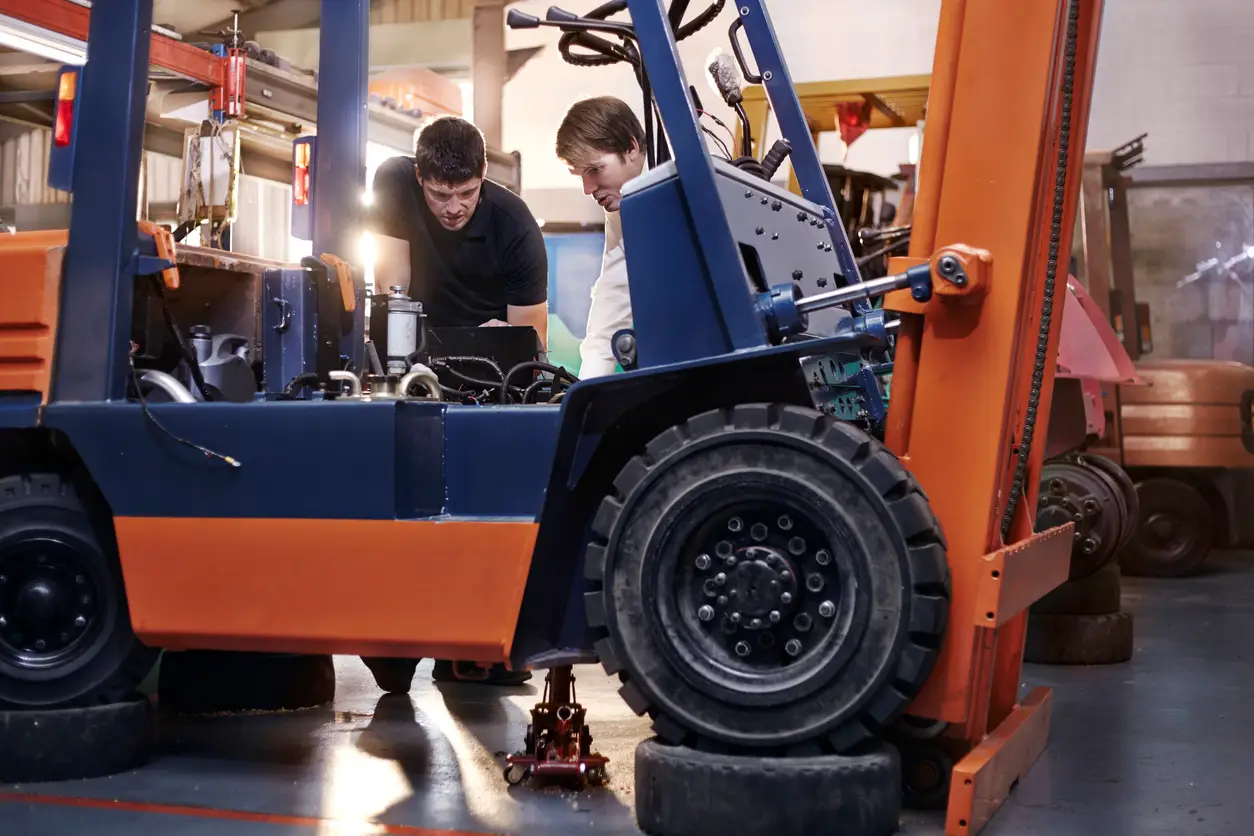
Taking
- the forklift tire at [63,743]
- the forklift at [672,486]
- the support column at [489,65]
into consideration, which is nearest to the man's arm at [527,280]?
the forklift at [672,486]

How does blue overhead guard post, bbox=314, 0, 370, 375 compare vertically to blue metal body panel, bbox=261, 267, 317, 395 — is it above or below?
above

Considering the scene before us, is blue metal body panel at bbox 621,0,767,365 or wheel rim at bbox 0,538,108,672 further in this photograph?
wheel rim at bbox 0,538,108,672

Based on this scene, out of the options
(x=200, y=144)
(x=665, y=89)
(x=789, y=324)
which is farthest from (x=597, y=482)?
(x=200, y=144)

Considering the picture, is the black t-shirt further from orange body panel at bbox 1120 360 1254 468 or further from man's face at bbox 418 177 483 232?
orange body panel at bbox 1120 360 1254 468

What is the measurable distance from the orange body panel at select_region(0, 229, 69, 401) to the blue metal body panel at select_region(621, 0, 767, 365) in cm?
164

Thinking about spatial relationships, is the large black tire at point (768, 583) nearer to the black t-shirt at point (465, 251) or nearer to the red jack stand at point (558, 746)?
the red jack stand at point (558, 746)

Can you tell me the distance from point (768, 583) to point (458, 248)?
96.2 inches

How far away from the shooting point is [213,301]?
414 centimetres

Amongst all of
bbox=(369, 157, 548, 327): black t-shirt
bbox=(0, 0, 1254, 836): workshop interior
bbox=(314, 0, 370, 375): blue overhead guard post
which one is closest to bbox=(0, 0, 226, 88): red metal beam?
bbox=(369, 157, 548, 327): black t-shirt

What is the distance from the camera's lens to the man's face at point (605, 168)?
3928mm

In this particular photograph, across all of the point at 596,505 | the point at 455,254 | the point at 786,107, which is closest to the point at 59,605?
the point at 596,505

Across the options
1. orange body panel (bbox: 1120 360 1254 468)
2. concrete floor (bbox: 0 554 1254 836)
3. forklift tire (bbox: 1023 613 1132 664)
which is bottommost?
concrete floor (bbox: 0 554 1254 836)

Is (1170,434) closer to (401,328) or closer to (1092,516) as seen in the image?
(1092,516)

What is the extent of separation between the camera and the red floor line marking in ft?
10.1
